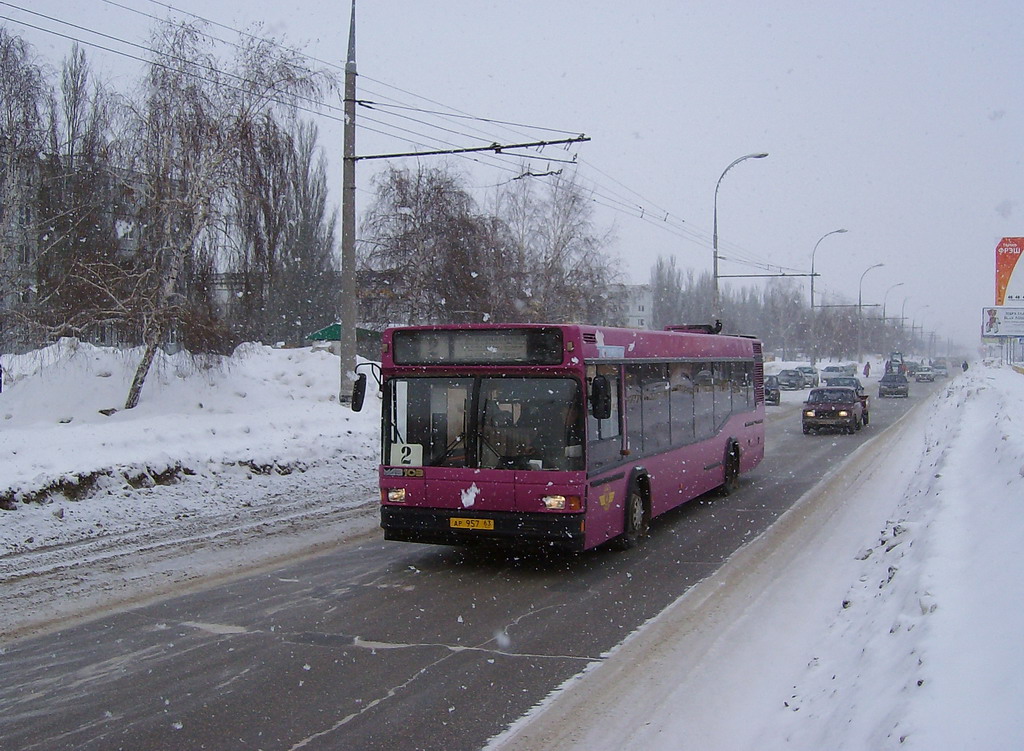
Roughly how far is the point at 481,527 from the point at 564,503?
0.93m

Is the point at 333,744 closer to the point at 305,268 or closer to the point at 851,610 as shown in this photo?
the point at 851,610

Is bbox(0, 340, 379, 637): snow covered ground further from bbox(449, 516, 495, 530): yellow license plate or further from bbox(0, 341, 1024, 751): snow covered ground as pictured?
bbox(449, 516, 495, 530): yellow license plate

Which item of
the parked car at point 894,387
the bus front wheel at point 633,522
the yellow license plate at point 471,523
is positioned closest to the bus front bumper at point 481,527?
the yellow license plate at point 471,523

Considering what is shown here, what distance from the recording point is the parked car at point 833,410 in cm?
2861

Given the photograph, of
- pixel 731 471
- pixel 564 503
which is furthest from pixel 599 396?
pixel 731 471

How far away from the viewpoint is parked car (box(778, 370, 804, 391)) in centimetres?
6094

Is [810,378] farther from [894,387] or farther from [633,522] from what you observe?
[633,522]

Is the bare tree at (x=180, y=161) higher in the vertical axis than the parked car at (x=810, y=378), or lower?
higher

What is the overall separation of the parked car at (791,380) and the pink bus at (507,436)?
52878mm

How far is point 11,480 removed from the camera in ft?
39.2

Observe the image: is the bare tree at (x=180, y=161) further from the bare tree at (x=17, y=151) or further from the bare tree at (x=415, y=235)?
the bare tree at (x=415, y=235)

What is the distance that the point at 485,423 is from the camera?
962cm

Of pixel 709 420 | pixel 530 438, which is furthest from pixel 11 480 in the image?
pixel 709 420

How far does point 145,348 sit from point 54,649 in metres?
14.5
